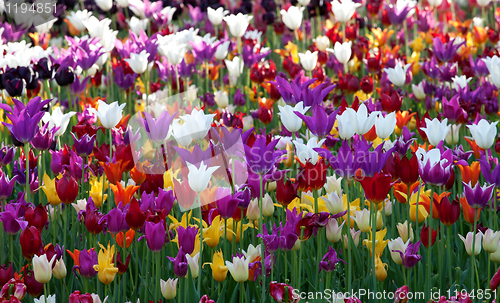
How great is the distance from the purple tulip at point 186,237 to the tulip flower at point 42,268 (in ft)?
1.74

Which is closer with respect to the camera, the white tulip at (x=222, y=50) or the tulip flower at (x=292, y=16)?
the white tulip at (x=222, y=50)

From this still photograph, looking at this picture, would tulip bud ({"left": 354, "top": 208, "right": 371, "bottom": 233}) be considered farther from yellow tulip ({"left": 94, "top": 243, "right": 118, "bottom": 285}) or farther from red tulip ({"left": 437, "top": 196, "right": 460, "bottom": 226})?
yellow tulip ({"left": 94, "top": 243, "right": 118, "bottom": 285})

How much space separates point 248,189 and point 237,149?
0.25 metres

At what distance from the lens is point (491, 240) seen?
244 centimetres

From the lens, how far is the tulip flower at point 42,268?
221 centimetres

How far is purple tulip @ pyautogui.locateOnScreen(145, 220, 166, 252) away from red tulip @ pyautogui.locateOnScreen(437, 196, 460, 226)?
1273mm

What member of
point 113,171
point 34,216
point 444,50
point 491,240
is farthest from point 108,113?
point 444,50

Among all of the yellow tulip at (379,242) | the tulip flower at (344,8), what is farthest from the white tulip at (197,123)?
the tulip flower at (344,8)

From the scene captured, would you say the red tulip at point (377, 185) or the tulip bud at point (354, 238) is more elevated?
the red tulip at point (377, 185)

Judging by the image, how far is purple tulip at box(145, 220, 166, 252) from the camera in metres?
2.26

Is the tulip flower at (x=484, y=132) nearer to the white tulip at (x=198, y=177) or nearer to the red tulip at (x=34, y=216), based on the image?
the white tulip at (x=198, y=177)

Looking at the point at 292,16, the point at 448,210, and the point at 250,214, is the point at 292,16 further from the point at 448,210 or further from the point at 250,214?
the point at 448,210

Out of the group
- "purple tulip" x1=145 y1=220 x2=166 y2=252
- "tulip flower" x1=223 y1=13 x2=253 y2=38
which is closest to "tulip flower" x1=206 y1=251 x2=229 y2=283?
"purple tulip" x1=145 y1=220 x2=166 y2=252

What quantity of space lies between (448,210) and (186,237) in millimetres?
1209
